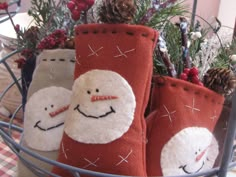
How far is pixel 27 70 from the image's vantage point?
391 millimetres

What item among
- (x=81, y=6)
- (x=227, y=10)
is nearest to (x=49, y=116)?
(x=81, y=6)

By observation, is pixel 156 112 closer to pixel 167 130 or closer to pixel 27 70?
pixel 167 130

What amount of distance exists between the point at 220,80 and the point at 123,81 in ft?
0.30

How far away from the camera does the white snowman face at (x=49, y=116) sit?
0.33m

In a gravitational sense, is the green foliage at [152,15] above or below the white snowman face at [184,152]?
above

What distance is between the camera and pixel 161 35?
1.14ft

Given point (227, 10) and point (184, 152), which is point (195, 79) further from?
point (227, 10)

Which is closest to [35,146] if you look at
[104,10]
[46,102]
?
[46,102]

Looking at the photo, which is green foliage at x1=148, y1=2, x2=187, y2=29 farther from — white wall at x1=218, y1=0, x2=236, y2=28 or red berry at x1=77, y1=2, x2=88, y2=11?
white wall at x1=218, y1=0, x2=236, y2=28

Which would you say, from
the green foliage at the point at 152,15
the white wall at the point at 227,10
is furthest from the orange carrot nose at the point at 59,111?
the white wall at the point at 227,10

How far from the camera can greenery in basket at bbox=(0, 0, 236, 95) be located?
0.31 metres

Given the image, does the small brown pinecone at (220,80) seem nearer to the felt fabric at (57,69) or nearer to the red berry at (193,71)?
the red berry at (193,71)

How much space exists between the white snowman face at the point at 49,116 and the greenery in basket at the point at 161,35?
5cm

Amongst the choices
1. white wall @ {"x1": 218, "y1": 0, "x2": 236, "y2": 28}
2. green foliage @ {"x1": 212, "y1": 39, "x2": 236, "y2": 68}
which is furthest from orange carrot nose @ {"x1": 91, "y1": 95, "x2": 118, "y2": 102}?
white wall @ {"x1": 218, "y1": 0, "x2": 236, "y2": 28}
